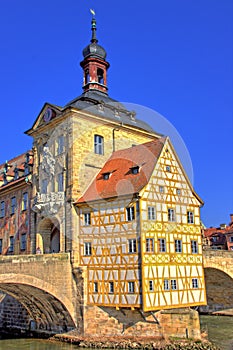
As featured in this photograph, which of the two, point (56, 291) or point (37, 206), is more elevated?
point (37, 206)

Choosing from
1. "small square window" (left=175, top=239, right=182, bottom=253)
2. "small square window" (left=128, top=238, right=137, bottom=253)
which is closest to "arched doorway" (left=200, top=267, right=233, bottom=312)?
"small square window" (left=175, top=239, right=182, bottom=253)

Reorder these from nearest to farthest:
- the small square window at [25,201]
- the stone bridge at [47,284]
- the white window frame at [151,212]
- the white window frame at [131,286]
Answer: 1. the white window frame at [131,286]
2. the stone bridge at [47,284]
3. the white window frame at [151,212]
4. the small square window at [25,201]

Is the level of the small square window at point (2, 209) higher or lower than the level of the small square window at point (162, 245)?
higher

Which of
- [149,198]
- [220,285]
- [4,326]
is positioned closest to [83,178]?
[149,198]

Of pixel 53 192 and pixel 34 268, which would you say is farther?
pixel 53 192

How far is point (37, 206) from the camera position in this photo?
85.5 ft

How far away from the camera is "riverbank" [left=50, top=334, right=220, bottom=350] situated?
65.8ft

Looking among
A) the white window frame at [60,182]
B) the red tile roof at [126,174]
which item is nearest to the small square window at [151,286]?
the red tile roof at [126,174]

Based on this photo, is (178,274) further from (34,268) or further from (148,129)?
(148,129)

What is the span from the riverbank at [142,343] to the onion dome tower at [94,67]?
18.1 metres

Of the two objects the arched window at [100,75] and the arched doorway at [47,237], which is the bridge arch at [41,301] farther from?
the arched window at [100,75]

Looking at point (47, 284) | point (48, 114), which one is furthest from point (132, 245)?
point (48, 114)

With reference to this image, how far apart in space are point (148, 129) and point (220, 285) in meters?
13.5

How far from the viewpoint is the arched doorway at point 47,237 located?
87.5 feet
